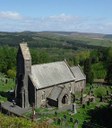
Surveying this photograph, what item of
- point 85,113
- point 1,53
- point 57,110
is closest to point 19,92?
point 57,110

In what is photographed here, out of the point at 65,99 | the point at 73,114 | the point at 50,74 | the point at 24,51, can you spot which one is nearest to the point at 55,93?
the point at 65,99

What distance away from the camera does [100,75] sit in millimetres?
92938

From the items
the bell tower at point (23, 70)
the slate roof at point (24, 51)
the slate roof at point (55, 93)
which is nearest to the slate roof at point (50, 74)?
the slate roof at point (55, 93)

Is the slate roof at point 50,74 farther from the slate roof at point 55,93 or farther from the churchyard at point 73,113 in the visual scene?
the churchyard at point 73,113

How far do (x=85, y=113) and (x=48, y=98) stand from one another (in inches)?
341

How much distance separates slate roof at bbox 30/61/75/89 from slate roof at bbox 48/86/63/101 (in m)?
1.19

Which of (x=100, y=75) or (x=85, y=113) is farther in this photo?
(x=100, y=75)

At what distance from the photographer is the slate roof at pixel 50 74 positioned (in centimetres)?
5219

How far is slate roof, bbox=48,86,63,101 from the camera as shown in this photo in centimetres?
5234

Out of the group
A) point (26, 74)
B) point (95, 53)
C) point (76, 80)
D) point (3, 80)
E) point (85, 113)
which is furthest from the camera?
point (95, 53)

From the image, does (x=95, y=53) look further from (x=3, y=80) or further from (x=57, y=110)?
(x=57, y=110)

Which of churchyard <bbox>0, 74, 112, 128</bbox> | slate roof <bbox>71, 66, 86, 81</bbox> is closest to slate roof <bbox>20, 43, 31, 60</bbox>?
churchyard <bbox>0, 74, 112, 128</bbox>

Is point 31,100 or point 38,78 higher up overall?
point 38,78

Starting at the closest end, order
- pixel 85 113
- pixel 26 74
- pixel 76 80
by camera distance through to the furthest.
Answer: pixel 85 113
pixel 26 74
pixel 76 80
